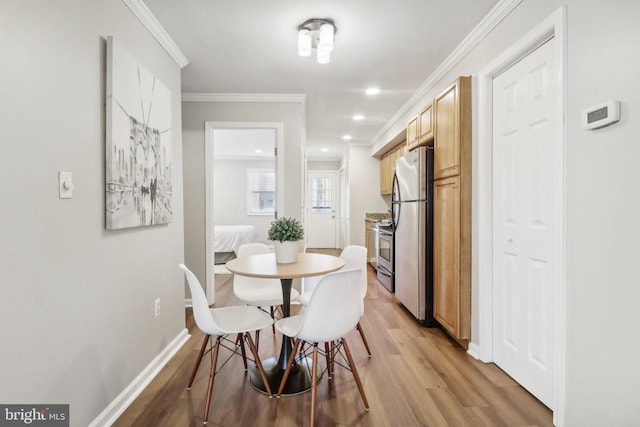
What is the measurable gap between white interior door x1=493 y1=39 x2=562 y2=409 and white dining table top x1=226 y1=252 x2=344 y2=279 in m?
1.13

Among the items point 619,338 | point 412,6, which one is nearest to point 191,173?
point 412,6

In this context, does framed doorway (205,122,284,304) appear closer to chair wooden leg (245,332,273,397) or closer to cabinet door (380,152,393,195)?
chair wooden leg (245,332,273,397)

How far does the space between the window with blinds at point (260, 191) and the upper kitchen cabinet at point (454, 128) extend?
5855 mm

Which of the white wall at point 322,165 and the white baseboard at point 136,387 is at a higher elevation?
the white wall at point 322,165

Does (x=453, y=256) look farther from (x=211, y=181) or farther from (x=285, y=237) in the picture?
(x=211, y=181)

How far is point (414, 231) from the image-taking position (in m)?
2.94

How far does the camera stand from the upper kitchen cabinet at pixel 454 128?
7.48 feet

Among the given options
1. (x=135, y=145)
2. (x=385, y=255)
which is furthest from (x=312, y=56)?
(x=385, y=255)

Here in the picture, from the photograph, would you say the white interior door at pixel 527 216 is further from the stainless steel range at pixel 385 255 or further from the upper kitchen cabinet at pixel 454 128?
the stainless steel range at pixel 385 255

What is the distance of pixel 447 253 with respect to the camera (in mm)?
2506

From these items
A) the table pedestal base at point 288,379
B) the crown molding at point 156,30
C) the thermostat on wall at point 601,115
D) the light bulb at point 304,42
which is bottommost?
the table pedestal base at point 288,379

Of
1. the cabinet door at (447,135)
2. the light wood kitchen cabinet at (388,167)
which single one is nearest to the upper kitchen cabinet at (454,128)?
the cabinet door at (447,135)

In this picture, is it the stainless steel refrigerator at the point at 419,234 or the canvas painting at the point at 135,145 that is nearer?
the canvas painting at the point at 135,145

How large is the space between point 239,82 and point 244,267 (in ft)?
6.98
